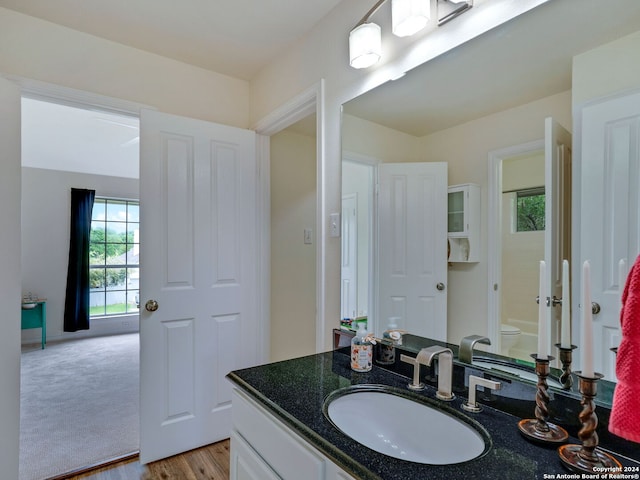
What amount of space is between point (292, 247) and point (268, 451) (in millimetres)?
1840

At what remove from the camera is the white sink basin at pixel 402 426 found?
873 mm

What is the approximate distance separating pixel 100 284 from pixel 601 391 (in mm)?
5852

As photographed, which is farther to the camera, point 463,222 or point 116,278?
point 116,278

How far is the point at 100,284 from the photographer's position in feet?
16.9

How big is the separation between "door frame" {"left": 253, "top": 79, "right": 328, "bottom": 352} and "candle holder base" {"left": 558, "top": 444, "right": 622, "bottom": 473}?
3.53ft

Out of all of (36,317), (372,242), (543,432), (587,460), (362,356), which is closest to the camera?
(587,460)

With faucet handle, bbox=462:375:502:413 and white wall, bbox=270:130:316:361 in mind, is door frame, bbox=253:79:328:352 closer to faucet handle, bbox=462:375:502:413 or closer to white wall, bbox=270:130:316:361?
white wall, bbox=270:130:316:361

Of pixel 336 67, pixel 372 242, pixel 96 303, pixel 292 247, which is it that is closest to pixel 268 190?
pixel 292 247

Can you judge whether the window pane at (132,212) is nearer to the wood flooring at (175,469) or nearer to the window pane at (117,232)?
the window pane at (117,232)

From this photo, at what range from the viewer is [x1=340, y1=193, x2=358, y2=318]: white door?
155cm

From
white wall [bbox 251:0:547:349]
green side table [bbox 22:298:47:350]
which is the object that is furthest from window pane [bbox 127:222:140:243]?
white wall [bbox 251:0:547:349]

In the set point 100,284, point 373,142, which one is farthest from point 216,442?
point 100,284

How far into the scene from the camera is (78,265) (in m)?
4.79

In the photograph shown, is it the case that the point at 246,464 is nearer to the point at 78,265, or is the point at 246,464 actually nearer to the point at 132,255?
the point at 78,265
